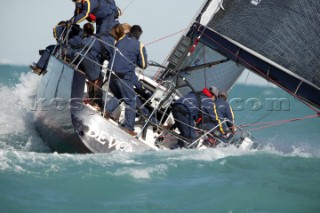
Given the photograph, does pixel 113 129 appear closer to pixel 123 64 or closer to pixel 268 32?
pixel 123 64

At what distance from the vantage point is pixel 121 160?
7703mm

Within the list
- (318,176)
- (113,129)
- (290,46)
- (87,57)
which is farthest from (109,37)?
(318,176)

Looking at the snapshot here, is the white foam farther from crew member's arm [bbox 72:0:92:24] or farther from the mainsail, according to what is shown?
the mainsail

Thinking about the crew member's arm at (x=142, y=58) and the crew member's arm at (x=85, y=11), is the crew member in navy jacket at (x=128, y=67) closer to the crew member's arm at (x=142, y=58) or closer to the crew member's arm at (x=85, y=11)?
the crew member's arm at (x=142, y=58)

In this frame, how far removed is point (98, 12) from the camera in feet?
33.8

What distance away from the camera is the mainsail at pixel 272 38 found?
9.50m

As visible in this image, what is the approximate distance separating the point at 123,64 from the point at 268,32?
246 cm

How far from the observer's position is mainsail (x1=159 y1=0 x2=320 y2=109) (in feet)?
31.2

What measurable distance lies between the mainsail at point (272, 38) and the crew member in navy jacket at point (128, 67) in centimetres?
71

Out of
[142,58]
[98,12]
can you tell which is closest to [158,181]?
[142,58]

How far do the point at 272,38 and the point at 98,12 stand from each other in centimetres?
266

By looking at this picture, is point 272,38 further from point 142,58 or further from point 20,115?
point 20,115

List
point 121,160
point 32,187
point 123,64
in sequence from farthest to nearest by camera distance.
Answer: point 123,64 → point 121,160 → point 32,187

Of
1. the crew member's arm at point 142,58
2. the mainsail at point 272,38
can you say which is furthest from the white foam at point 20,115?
the mainsail at point 272,38
